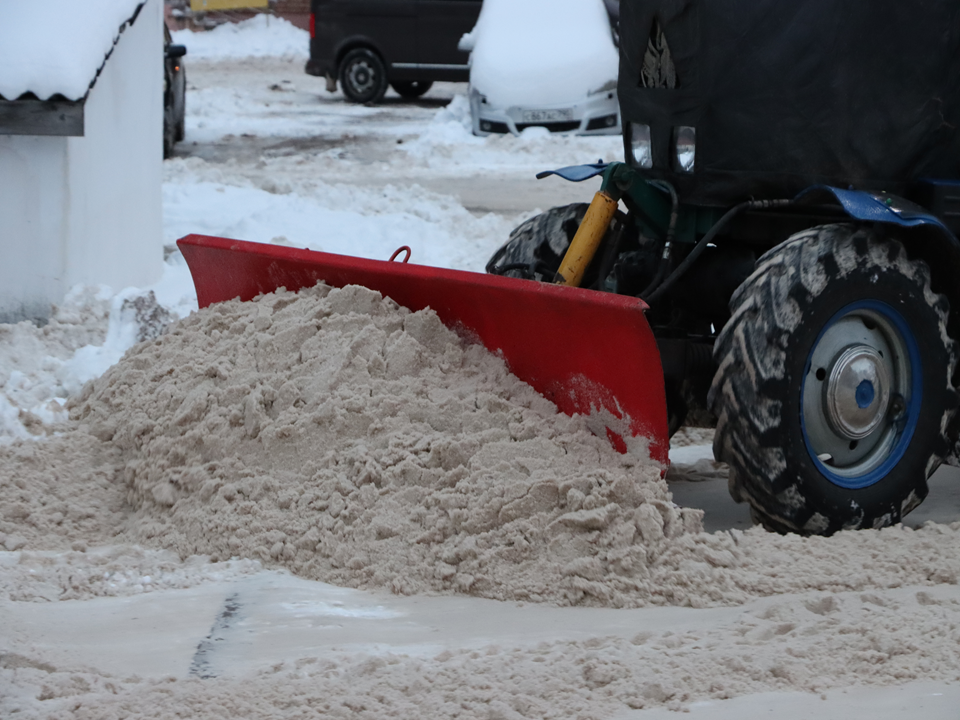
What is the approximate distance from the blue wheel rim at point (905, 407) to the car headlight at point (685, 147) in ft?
2.52

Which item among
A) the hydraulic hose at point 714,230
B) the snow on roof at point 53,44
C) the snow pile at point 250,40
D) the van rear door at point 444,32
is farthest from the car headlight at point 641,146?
the snow pile at point 250,40

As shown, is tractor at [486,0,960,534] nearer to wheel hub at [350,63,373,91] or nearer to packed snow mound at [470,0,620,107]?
packed snow mound at [470,0,620,107]

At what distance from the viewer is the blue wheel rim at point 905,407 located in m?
3.57

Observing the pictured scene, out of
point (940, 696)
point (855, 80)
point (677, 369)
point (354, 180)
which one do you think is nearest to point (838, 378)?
point (677, 369)

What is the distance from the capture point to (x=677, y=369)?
12.5ft

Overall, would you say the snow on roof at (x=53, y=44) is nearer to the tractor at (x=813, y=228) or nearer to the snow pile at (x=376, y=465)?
the snow pile at (x=376, y=465)

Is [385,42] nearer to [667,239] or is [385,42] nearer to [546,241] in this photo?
[546,241]

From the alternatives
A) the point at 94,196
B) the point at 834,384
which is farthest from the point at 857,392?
the point at 94,196

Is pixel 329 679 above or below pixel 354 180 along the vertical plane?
below

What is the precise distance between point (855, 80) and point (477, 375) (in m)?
1.53

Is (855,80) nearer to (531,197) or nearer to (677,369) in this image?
(677,369)

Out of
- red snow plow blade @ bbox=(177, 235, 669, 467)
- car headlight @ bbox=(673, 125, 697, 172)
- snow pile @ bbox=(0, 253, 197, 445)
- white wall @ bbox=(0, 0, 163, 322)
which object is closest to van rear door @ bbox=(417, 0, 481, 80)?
white wall @ bbox=(0, 0, 163, 322)

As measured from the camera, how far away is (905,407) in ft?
12.1

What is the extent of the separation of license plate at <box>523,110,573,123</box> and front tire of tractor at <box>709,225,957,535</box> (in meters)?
9.09
